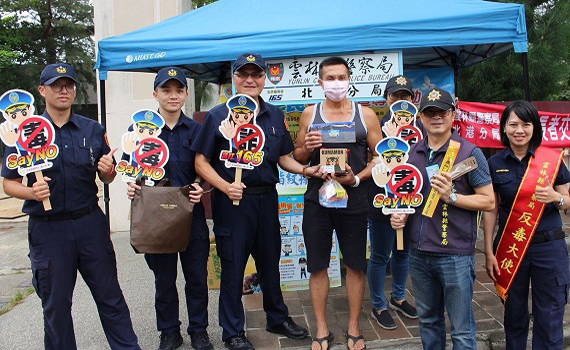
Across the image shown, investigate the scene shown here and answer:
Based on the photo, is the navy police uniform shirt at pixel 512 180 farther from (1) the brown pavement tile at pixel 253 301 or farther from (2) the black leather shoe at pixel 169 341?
(2) the black leather shoe at pixel 169 341

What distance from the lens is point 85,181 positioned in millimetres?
2633

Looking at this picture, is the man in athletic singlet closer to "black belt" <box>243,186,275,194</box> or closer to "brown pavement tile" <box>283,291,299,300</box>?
"black belt" <box>243,186,275,194</box>

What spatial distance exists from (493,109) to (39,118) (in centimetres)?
522

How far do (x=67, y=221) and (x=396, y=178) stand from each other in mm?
2000

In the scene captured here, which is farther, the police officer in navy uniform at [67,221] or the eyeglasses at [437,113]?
the police officer in navy uniform at [67,221]

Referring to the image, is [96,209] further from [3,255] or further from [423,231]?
[3,255]

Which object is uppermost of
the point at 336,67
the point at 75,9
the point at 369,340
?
the point at 75,9

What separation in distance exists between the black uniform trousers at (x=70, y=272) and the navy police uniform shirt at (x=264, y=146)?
83 cm

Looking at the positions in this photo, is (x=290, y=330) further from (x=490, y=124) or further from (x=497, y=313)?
(x=490, y=124)

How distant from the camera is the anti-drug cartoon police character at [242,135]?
2.81 m

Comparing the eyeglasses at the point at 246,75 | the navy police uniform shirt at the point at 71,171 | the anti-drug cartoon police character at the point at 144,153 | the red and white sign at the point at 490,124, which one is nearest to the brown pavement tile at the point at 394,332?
the anti-drug cartoon police character at the point at 144,153

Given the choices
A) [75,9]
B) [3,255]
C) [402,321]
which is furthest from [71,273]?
[75,9]

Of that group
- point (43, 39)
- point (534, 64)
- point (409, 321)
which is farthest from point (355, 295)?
point (43, 39)

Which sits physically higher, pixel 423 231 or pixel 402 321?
pixel 423 231
